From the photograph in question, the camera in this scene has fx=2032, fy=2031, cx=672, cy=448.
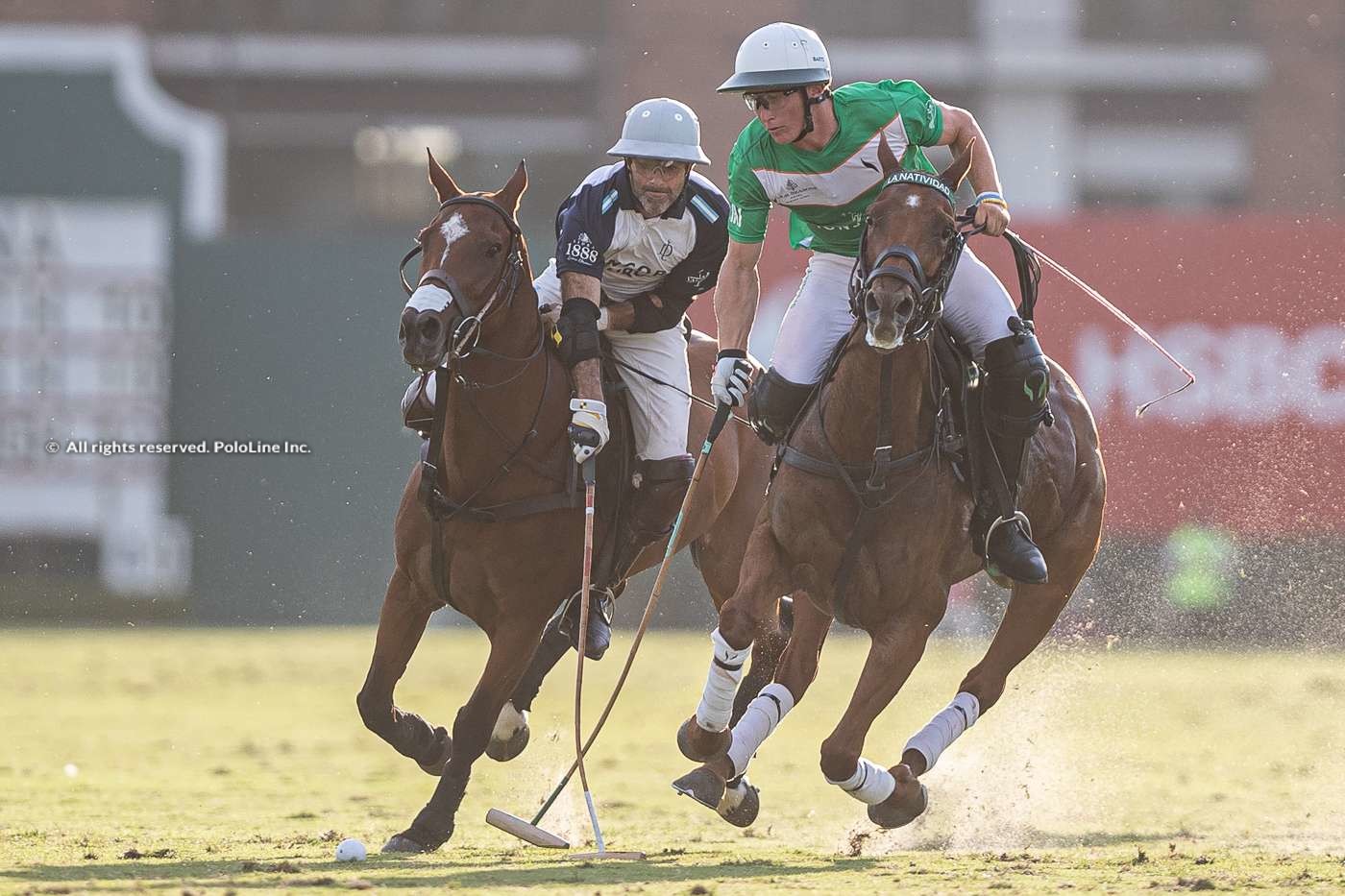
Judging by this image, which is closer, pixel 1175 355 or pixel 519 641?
pixel 519 641

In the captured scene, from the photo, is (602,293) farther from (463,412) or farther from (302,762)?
(302,762)

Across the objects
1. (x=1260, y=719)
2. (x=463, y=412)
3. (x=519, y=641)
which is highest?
(x=463, y=412)

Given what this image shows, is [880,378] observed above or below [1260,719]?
above

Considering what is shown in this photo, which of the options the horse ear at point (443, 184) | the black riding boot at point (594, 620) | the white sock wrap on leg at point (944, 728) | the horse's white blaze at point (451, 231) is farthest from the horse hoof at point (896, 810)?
the horse ear at point (443, 184)

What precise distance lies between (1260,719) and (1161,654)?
13.1 feet

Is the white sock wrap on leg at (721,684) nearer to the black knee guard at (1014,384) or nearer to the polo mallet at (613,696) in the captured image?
the polo mallet at (613,696)

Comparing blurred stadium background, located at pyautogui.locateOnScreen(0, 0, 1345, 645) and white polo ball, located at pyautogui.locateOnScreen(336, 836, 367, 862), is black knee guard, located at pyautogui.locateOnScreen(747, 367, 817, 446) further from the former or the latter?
blurred stadium background, located at pyautogui.locateOnScreen(0, 0, 1345, 645)

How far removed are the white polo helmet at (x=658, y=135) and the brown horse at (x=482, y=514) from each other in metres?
0.45

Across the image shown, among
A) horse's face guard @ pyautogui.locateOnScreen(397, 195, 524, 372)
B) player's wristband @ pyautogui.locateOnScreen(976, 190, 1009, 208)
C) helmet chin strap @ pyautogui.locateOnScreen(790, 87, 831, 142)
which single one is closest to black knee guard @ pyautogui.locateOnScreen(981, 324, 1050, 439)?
player's wristband @ pyautogui.locateOnScreen(976, 190, 1009, 208)

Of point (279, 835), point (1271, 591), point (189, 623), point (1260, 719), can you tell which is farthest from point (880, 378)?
point (1271, 591)

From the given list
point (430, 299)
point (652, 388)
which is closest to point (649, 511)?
point (652, 388)

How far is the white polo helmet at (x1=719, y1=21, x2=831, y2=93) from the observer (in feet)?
19.8

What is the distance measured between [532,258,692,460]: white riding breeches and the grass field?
1.35 meters

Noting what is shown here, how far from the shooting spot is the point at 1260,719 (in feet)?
37.5
